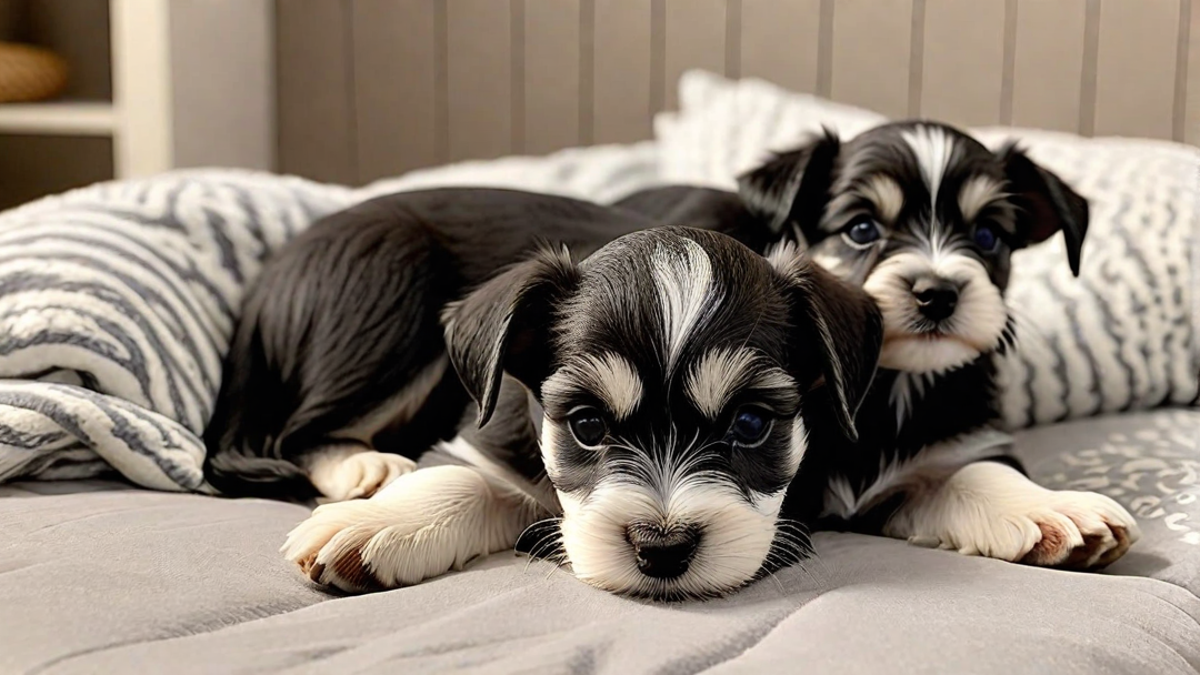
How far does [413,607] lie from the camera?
1.30 metres

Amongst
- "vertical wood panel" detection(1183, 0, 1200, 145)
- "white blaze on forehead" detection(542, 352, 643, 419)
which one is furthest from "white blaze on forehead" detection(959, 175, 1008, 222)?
"vertical wood panel" detection(1183, 0, 1200, 145)

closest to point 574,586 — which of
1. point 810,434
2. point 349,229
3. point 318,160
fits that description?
point 810,434

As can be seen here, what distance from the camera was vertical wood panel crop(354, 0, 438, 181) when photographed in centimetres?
360

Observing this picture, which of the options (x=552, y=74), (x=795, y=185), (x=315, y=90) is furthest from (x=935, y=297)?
(x=315, y=90)

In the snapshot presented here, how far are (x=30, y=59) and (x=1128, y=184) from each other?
114 inches

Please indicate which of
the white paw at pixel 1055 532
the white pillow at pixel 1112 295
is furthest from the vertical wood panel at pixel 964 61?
the white paw at pixel 1055 532

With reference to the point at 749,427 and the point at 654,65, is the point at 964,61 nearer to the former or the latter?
the point at 654,65

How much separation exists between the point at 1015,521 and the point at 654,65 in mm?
2136

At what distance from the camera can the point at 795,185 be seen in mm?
1887

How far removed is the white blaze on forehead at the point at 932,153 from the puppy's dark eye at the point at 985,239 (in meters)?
0.09

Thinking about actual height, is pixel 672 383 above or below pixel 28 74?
below

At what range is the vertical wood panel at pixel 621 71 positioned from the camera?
339 cm

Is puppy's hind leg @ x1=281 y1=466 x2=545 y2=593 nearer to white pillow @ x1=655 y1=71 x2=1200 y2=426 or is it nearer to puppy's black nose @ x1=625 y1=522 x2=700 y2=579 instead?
puppy's black nose @ x1=625 y1=522 x2=700 y2=579

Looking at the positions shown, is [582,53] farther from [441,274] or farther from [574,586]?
[574,586]
